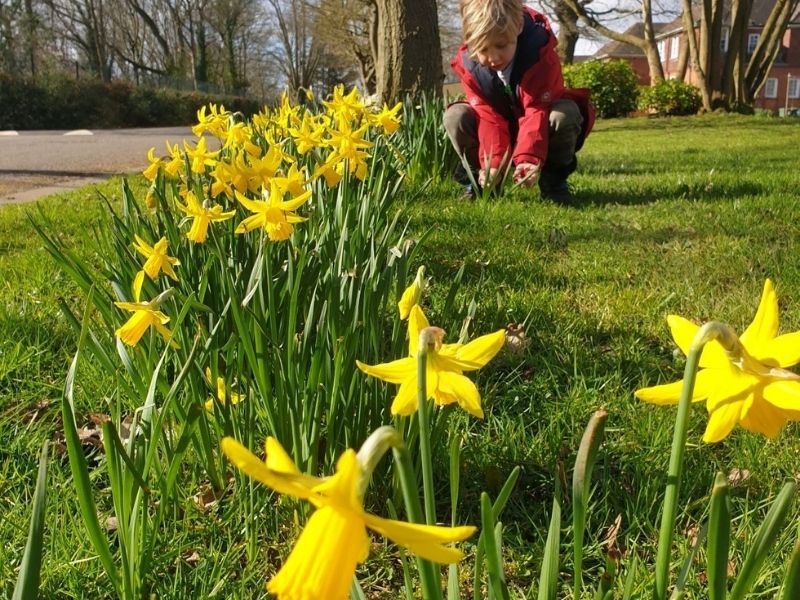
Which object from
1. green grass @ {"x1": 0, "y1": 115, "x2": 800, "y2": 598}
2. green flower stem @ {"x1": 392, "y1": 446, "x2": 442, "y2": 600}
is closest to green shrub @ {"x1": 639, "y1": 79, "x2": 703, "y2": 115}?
green grass @ {"x1": 0, "y1": 115, "x2": 800, "y2": 598}

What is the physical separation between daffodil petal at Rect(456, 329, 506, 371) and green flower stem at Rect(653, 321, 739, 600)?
188 millimetres

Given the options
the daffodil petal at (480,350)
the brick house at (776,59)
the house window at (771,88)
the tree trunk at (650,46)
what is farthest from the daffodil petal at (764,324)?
the house window at (771,88)

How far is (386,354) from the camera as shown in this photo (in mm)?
1731

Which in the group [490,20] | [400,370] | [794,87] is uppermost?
[794,87]

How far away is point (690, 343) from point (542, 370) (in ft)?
4.34

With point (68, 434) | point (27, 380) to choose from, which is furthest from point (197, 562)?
point (27, 380)

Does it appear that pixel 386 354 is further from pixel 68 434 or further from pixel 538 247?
pixel 538 247

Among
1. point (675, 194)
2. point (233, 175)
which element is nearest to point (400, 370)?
point (233, 175)

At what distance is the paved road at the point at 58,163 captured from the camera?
20.5ft

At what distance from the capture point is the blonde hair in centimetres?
357

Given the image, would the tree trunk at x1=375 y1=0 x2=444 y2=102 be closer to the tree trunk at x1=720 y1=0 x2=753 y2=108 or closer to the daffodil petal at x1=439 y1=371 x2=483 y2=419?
the daffodil petal at x1=439 y1=371 x2=483 y2=419

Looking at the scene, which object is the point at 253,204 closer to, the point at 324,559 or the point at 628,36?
the point at 324,559

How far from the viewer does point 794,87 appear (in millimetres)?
44562

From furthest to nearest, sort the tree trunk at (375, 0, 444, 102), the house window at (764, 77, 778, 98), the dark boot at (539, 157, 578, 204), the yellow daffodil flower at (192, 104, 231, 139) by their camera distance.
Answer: the house window at (764, 77, 778, 98) < the tree trunk at (375, 0, 444, 102) < the dark boot at (539, 157, 578, 204) < the yellow daffodil flower at (192, 104, 231, 139)
